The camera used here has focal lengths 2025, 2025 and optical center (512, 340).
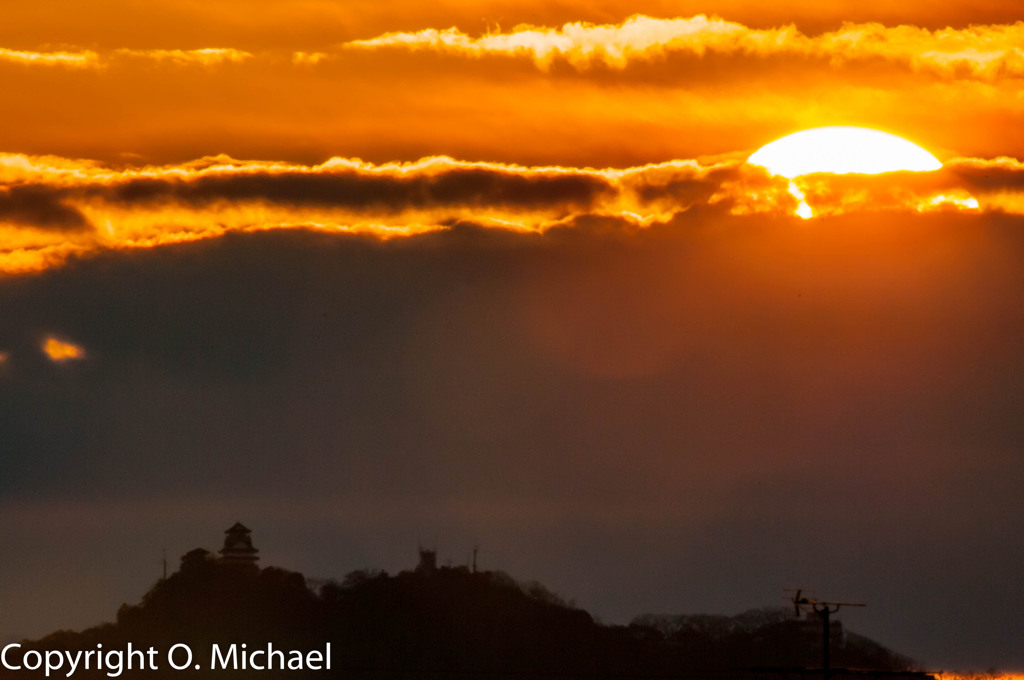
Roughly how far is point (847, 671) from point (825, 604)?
4395 millimetres

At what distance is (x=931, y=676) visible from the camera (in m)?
130

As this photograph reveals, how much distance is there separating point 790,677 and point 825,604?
81.8 metres

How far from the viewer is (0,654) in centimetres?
19800

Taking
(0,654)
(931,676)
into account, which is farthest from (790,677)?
(0,654)

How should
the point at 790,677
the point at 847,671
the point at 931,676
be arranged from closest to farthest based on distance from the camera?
the point at 847,671 < the point at 931,676 < the point at 790,677

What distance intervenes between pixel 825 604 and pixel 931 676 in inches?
800

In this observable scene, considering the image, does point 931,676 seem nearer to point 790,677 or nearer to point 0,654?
point 790,677

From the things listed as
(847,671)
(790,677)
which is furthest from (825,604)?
(790,677)

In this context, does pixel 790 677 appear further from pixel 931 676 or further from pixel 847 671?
pixel 847 671

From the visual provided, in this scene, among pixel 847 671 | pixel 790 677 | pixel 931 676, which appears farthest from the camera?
pixel 790 677

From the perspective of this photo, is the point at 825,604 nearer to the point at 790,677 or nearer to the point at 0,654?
the point at 790,677

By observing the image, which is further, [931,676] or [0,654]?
[0,654]

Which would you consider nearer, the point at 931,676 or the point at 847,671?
the point at 847,671

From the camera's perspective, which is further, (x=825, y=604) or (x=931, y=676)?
(x=931, y=676)
